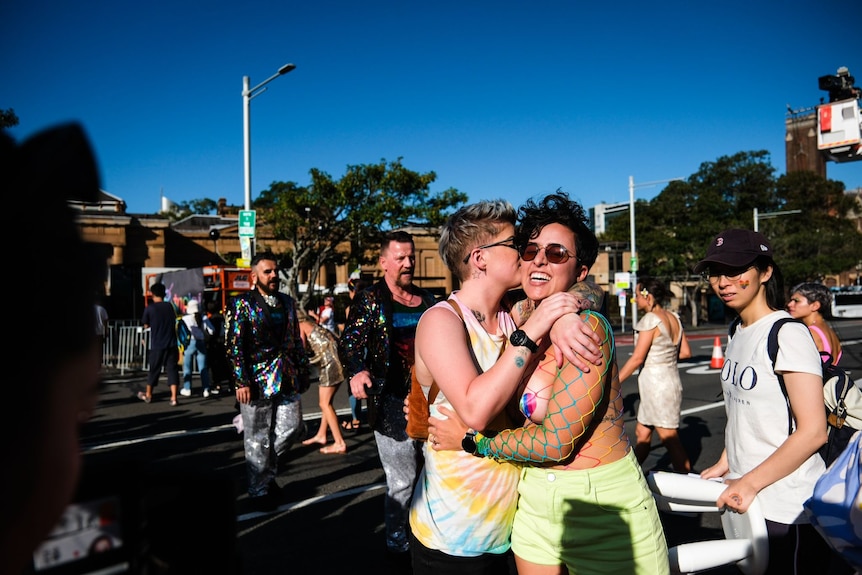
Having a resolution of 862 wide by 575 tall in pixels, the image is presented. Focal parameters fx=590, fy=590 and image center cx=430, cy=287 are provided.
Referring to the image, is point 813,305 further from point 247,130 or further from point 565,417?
point 247,130

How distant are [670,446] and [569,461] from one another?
4031 mm

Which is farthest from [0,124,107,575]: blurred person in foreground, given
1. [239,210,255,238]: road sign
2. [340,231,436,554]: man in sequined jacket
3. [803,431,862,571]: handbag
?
[239,210,255,238]: road sign

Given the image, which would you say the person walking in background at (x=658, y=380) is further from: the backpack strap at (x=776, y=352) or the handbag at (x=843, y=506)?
the handbag at (x=843, y=506)

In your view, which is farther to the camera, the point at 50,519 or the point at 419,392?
the point at 419,392

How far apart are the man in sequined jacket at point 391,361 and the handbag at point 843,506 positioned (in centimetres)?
247

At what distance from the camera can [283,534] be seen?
4.54m

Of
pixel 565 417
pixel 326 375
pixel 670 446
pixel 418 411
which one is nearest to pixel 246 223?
pixel 326 375

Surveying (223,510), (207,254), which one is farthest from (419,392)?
(207,254)

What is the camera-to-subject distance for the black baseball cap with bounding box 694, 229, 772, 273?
9.06 ft

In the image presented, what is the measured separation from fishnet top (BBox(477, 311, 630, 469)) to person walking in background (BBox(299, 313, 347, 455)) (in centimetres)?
498

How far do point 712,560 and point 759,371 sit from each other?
846 mm

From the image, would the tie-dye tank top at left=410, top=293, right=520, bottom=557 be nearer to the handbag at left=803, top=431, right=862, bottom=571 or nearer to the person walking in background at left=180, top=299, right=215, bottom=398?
the handbag at left=803, top=431, right=862, bottom=571

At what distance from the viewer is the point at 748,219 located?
48625mm

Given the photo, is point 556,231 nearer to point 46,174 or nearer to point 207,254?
point 46,174
